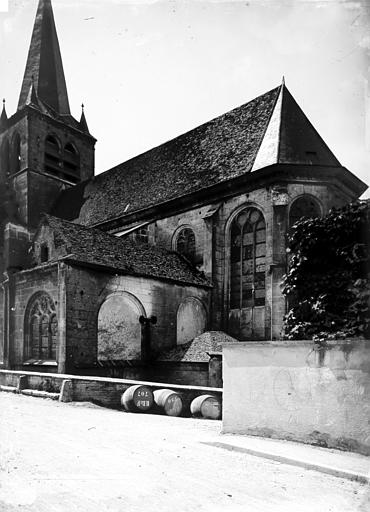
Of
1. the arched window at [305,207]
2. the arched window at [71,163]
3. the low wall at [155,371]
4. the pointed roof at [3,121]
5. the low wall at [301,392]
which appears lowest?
the low wall at [155,371]

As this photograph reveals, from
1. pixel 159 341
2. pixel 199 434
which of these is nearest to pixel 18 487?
pixel 199 434

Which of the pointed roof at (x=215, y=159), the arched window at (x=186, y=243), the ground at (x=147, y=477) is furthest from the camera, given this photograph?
the arched window at (x=186, y=243)

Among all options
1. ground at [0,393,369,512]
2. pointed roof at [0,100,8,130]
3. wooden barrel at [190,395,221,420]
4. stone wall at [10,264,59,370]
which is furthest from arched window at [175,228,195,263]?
pointed roof at [0,100,8,130]

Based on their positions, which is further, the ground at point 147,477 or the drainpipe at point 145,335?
the drainpipe at point 145,335

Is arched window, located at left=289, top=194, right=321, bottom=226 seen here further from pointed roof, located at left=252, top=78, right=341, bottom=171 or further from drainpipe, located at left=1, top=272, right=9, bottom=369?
drainpipe, located at left=1, top=272, right=9, bottom=369

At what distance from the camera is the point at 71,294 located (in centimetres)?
1534

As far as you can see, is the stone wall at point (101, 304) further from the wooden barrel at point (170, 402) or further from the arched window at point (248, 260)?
the wooden barrel at point (170, 402)

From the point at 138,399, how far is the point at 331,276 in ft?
18.5

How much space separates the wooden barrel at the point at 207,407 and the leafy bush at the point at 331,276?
3028 millimetres

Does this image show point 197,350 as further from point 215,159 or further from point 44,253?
point 215,159

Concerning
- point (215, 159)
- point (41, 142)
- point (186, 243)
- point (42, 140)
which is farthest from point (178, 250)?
point (42, 140)

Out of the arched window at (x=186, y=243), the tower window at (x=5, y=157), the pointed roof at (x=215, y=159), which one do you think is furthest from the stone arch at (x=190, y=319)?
the tower window at (x=5, y=157)

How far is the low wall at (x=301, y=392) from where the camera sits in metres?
6.15

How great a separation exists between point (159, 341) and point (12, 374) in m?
5.45
